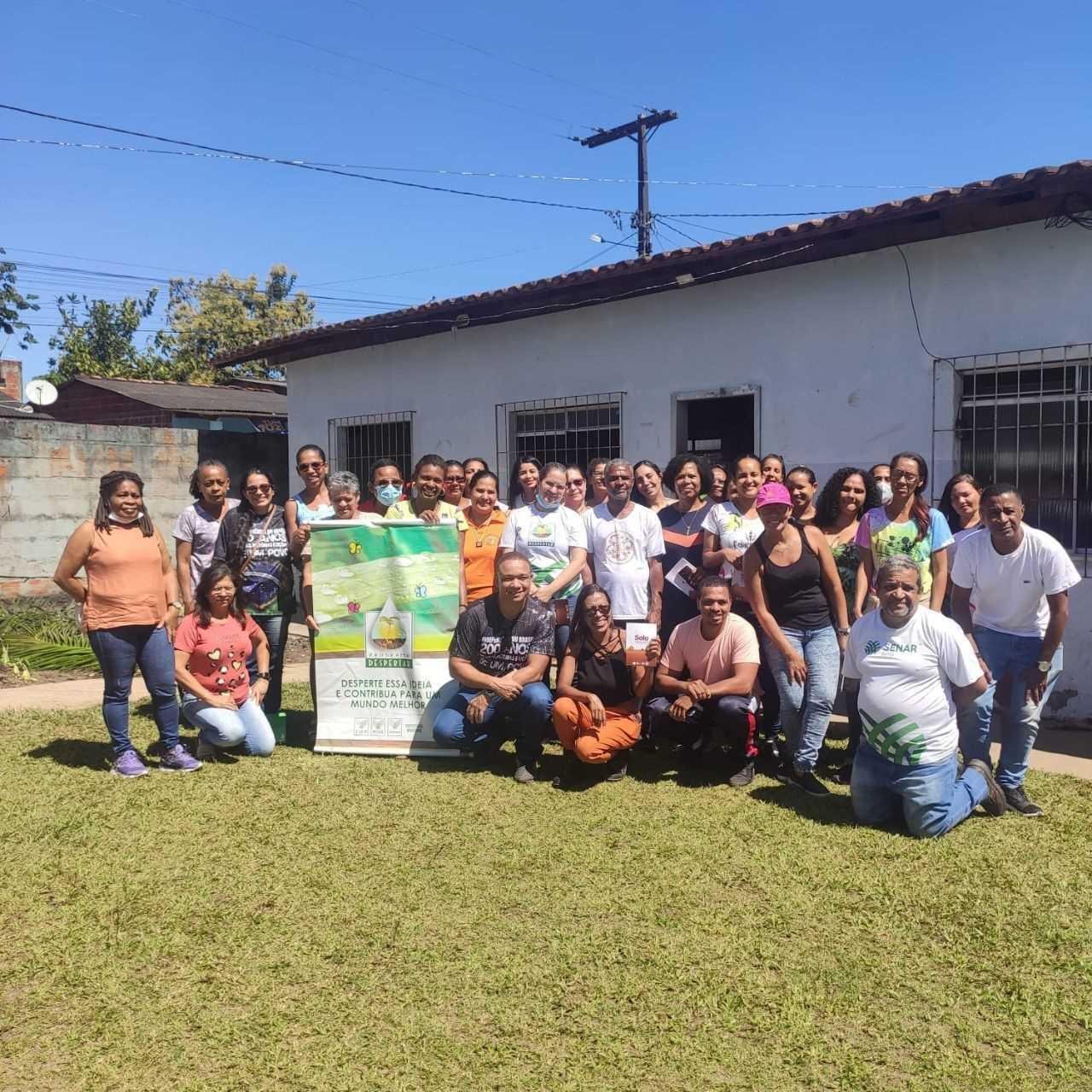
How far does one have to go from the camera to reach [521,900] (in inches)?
152

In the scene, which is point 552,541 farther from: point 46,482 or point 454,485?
point 46,482

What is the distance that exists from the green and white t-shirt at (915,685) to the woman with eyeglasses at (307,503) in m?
3.47

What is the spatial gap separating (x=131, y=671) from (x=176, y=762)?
1.97 ft

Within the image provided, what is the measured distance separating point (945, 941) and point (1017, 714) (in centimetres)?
167

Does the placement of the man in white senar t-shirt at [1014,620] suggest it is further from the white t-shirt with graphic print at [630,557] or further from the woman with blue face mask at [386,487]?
the woman with blue face mask at [386,487]

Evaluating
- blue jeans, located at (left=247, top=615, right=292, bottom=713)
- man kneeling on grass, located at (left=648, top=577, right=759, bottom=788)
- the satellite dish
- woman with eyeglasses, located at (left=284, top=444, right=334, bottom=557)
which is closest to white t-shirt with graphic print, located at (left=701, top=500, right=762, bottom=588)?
man kneeling on grass, located at (left=648, top=577, right=759, bottom=788)

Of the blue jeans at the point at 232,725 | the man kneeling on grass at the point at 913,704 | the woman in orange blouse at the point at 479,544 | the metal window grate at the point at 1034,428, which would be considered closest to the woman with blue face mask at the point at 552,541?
the woman in orange blouse at the point at 479,544

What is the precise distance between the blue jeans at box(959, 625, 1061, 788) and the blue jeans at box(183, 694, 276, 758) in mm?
3916

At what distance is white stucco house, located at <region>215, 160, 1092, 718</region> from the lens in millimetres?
6766

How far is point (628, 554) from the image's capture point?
5.90 meters

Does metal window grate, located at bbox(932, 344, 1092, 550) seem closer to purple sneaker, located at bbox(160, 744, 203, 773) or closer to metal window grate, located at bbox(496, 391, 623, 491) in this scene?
metal window grate, located at bbox(496, 391, 623, 491)

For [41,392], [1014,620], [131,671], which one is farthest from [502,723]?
[41,392]

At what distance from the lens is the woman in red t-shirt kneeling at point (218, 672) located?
573cm

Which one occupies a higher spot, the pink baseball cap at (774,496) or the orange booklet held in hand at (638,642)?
the pink baseball cap at (774,496)
